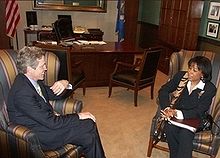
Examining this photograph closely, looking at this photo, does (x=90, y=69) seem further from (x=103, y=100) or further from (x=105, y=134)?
(x=105, y=134)

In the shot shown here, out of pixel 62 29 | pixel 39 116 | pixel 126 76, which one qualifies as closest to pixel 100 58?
pixel 126 76

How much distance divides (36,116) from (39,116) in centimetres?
2

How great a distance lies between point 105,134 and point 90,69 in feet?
5.11

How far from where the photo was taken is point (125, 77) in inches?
143

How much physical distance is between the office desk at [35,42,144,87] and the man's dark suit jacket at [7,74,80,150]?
7.01ft

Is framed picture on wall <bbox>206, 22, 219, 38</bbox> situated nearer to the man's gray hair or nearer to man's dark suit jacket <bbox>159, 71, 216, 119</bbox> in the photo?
man's dark suit jacket <bbox>159, 71, 216, 119</bbox>

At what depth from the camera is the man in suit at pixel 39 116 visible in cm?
169

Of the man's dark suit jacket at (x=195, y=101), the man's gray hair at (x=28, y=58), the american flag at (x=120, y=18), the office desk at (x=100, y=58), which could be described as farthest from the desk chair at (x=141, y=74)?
the american flag at (x=120, y=18)

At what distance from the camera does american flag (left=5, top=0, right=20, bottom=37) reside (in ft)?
16.1

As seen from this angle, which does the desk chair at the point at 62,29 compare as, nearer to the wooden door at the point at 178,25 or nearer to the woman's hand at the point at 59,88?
the wooden door at the point at 178,25

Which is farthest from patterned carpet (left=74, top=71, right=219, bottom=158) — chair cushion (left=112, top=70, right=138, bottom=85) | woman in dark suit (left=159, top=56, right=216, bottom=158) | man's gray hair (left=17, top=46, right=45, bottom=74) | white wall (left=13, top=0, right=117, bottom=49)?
white wall (left=13, top=0, right=117, bottom=49)

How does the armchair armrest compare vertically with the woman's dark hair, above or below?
below

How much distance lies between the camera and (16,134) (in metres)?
1.63

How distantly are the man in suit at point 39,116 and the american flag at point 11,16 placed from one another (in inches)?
138
